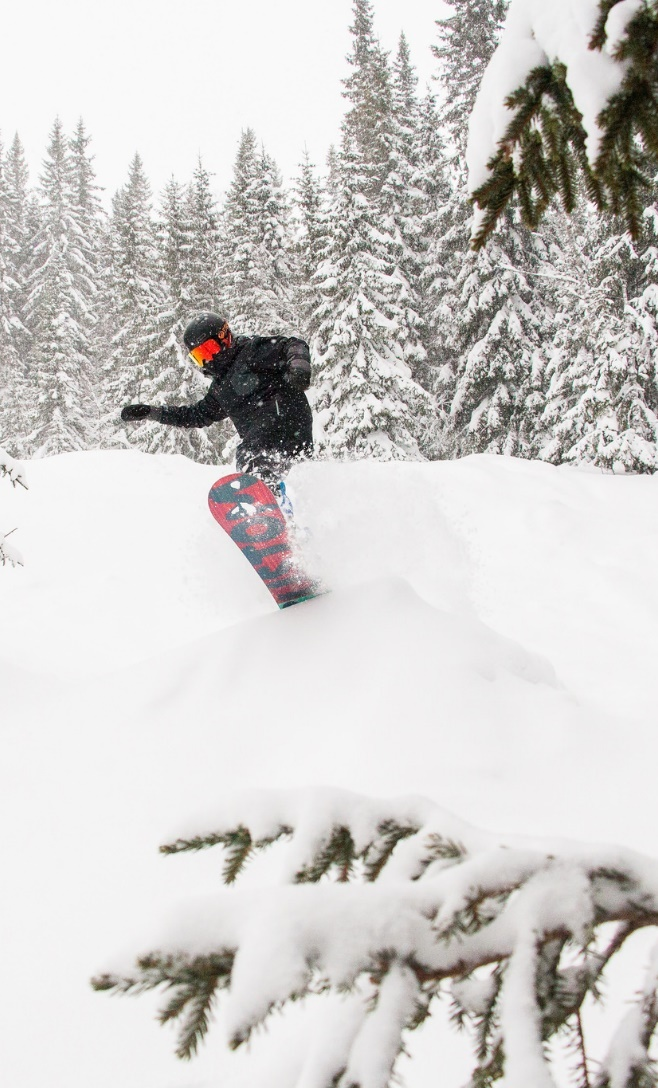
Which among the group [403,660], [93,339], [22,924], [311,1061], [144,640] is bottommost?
[144,640]

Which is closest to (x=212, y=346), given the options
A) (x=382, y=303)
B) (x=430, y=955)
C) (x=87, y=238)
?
(x=430, y=955)

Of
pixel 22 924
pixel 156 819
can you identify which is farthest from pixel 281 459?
pixel 22 924

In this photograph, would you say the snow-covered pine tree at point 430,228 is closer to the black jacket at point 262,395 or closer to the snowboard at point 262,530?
the black jacket at point 262,395

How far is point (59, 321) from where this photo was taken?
26641mm

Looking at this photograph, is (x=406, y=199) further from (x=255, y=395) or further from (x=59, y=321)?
(x=255, y=395)

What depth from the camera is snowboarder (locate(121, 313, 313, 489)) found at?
20.2 feet

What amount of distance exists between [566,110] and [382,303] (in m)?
18.9

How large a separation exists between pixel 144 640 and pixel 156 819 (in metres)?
4.44

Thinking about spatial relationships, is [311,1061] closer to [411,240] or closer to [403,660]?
[403,660]

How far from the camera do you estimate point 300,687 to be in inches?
158

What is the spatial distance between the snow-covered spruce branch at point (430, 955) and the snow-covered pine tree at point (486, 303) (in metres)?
19.9

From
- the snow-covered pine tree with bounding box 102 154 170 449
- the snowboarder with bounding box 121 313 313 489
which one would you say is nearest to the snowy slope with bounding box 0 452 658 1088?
the snowboarder with bounding box 121 313 313 489

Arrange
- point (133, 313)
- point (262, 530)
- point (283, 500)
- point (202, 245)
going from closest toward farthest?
point (262, 530), point (283, 500), point (202, 245), point (133, 313)

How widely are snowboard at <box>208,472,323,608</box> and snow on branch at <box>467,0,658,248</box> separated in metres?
3.76
